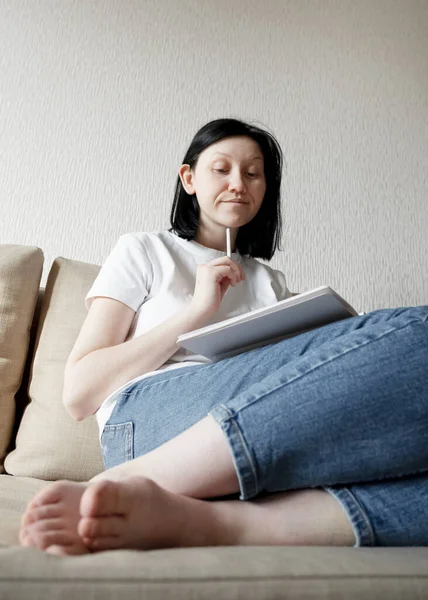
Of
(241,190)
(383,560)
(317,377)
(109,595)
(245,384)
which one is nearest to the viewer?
(109,595)

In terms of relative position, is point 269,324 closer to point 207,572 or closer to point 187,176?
point 207,572

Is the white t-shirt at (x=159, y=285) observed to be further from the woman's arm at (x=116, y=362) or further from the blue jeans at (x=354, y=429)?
the blue jeans at (x=354, y=429)

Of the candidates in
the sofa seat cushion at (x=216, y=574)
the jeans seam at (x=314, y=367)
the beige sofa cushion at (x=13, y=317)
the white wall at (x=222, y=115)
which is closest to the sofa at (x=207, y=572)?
the sofa seat cushion at (x=216, y=574)

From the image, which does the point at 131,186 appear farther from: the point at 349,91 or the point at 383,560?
the point at 383,560

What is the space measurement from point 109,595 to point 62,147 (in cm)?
147

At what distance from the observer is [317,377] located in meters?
0.62

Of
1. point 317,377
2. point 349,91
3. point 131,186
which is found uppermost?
point 349,91

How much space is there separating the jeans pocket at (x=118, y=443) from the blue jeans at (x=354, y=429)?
0.27m

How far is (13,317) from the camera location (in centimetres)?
124

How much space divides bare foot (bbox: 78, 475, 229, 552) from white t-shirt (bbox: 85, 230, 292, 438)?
1.15 feet

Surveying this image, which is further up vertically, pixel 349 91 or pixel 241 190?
pixel 349 91

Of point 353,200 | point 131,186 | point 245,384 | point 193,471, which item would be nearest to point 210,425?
point 193,471

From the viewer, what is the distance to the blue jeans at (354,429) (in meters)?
0.59

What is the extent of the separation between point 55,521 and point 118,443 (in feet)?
1.14
